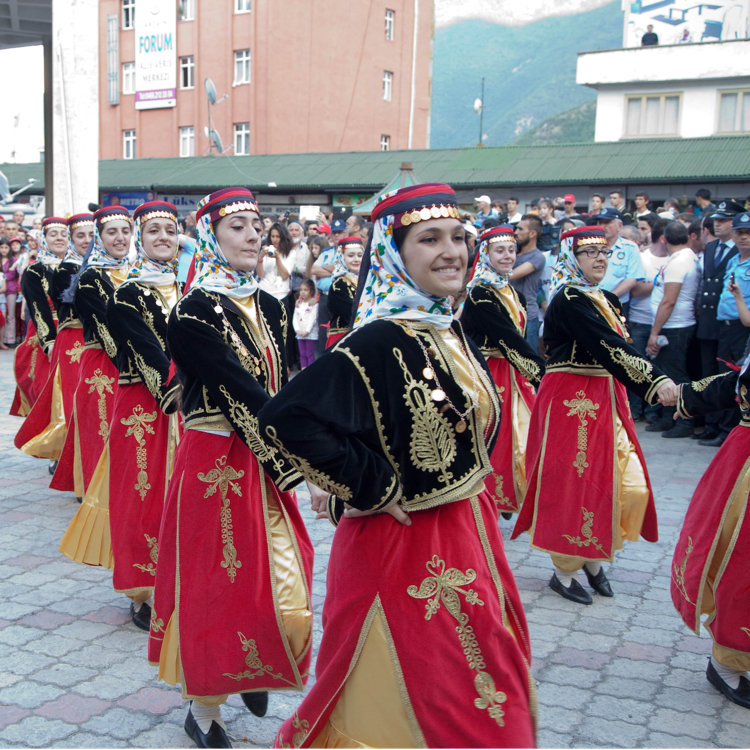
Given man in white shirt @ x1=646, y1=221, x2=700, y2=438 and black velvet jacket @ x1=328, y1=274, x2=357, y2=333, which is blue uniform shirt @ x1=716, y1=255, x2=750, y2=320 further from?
black velvet jacket @ x1=328, y1=274, x2=357, y2=333

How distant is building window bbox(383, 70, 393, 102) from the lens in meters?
42.5

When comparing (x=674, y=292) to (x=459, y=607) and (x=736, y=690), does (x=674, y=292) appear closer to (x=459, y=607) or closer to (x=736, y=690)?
(x=736, y=690)

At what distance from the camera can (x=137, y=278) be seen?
4746 millimetres

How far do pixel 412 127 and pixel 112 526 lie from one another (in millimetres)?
41748

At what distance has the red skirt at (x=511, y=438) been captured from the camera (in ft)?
21.6

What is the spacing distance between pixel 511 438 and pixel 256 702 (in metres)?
3.47

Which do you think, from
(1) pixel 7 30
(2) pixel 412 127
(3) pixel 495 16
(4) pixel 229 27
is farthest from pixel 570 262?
(3) pixel 495 16

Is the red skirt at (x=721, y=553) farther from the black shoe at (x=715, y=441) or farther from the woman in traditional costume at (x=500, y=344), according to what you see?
the black shoe at (x=715, y=441)

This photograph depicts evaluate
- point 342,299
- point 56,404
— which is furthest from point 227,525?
point 342,299

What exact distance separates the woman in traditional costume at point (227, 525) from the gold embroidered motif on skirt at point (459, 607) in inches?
39.4

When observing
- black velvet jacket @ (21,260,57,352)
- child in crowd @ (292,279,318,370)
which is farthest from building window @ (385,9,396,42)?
black velvet jacket @ (21,260,57,352)

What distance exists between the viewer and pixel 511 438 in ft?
21.9

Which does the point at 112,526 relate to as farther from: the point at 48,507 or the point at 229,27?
the point at 229,27

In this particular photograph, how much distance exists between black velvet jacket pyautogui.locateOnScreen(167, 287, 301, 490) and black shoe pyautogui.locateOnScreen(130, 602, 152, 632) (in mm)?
1589
